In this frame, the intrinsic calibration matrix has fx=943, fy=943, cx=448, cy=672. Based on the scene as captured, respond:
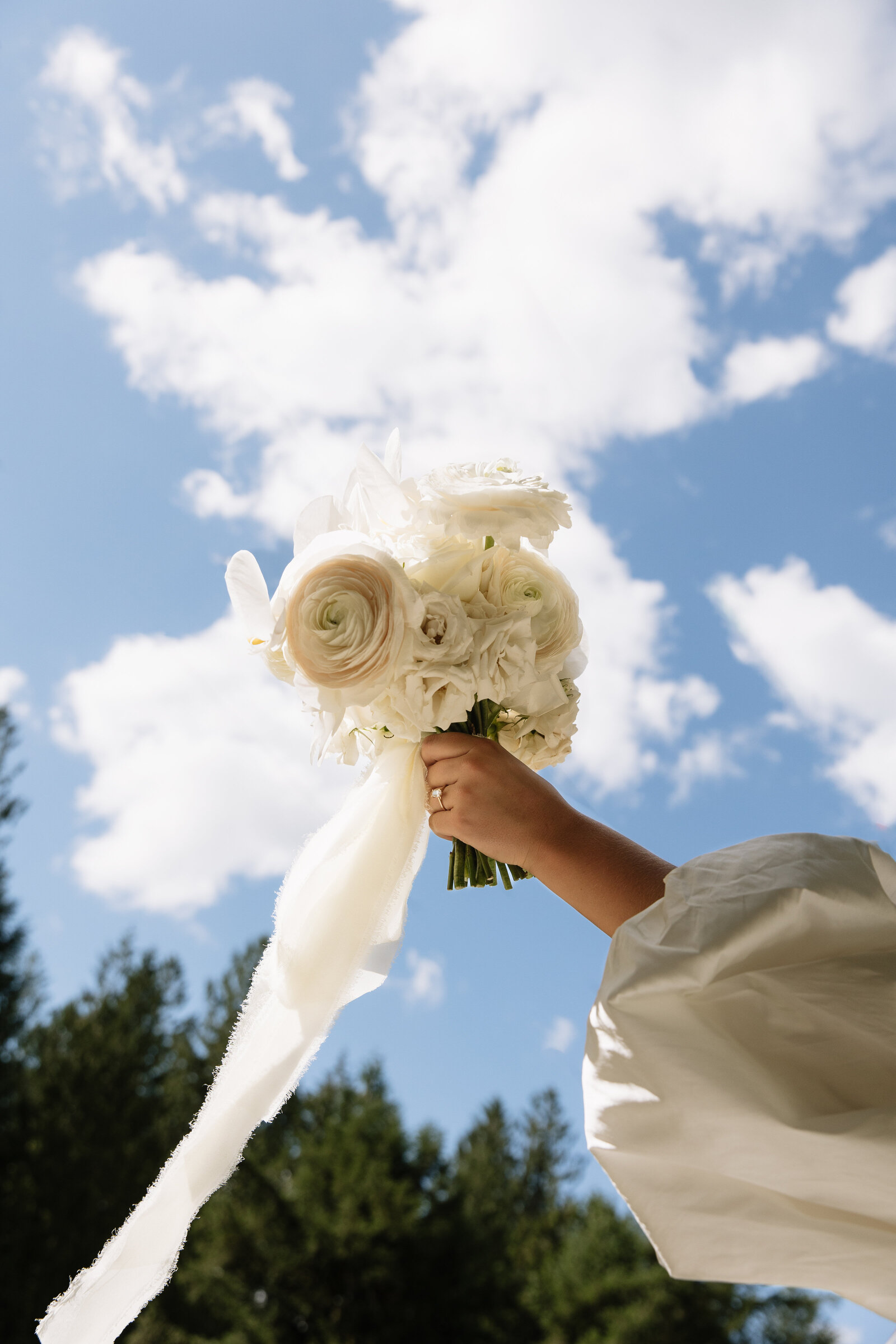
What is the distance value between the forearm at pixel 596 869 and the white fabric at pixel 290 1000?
16.8 inches

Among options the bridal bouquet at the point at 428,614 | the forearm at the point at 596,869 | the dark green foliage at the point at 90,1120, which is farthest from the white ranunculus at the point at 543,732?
the dark green foliage at the point at 90,1120

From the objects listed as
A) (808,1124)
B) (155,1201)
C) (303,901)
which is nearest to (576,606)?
(303,901)

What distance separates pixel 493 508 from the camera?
175cm

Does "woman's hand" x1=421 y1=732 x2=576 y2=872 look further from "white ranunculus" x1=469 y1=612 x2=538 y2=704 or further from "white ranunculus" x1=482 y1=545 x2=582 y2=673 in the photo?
"white ranunculus" x1=482 y1=545 x2=582 y2=673

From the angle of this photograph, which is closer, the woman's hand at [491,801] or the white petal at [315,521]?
the woman's hand at [491,801]

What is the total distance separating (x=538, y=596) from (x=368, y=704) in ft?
1.30

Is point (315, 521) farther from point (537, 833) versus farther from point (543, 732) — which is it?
point (537, 833)

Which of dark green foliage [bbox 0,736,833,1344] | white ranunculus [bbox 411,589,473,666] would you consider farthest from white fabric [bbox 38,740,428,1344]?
dark green foliage [bbox 0,736,833,1344]

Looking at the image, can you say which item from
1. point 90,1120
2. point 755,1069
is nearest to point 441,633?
point 755,1069

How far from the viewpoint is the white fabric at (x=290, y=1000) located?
1.75 metres

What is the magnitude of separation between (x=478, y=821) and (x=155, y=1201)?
0.96 metres

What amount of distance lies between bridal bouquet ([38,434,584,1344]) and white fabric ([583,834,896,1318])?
0.66 m

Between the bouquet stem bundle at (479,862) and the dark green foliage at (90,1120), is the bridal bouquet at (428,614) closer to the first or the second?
the bouquet stem bundle at (479,862)

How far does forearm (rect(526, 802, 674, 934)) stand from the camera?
1409mm
